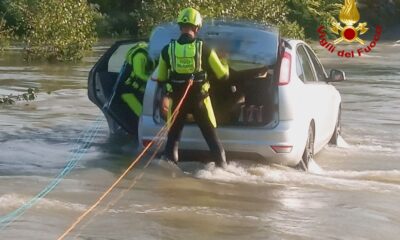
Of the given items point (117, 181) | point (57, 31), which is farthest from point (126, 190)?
point (57, 31)

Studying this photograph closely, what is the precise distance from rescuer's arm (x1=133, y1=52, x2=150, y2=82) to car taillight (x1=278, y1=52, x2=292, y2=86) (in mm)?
1571

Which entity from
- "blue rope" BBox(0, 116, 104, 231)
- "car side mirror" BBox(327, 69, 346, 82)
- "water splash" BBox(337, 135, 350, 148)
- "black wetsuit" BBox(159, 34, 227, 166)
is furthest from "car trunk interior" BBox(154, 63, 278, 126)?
"water splash" BBox(337, 135, 350, 148)

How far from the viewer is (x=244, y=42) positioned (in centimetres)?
945

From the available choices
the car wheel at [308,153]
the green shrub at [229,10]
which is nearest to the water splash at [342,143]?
the car wheel at [308,153]

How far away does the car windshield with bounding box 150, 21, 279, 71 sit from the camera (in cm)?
933

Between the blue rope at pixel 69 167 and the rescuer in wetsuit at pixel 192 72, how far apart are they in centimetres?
122

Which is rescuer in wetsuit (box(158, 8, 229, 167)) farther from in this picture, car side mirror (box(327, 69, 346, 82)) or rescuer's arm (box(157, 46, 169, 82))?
car side mirror (box(327, 69, 346, 82))

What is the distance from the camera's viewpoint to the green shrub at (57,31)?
25406 mm

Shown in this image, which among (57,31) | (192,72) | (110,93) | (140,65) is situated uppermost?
(192,72)

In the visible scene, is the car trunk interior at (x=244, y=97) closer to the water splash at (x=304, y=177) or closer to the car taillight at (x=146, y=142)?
the car taillight at (x=146, y=142)

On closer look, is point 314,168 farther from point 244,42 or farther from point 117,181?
point 117,181

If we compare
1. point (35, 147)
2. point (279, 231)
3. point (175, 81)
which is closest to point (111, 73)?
point (35, 147)

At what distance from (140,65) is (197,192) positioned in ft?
6.98

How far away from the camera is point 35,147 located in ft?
34.9
